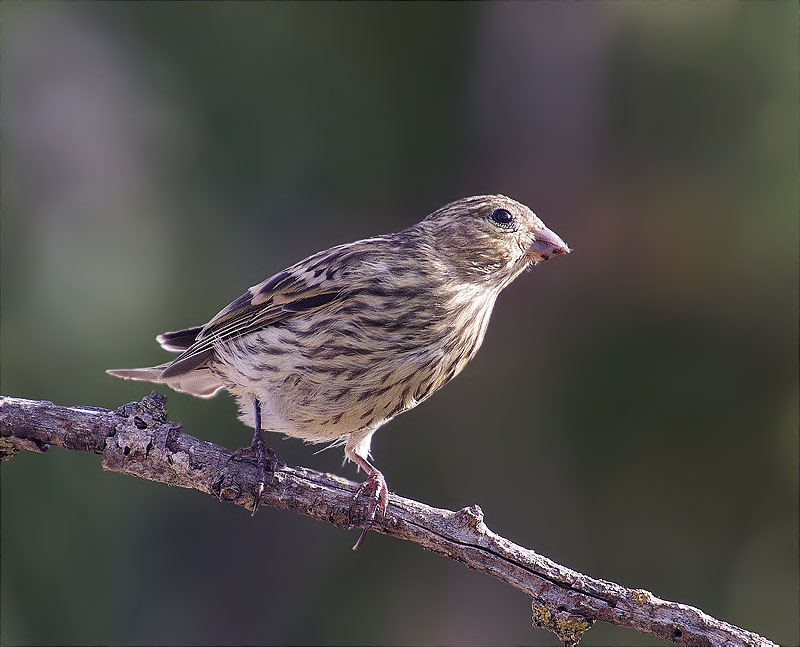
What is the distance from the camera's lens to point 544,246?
15.4 feet

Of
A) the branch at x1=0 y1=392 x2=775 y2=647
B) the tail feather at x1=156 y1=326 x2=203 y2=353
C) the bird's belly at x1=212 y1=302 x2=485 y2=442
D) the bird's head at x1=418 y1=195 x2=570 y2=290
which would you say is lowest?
the branch at x1=0 y1=392 x2=775 y2=647

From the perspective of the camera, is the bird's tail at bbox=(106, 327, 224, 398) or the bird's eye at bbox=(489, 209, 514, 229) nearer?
the bird's eye at bbox=(489, 209, 514, 229)

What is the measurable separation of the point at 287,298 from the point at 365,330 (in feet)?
1.96

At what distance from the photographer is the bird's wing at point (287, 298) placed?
452 cm

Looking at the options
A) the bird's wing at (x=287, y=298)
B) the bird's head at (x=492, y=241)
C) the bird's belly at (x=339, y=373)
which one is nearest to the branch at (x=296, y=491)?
the bird's belly at (x=339, y=373)

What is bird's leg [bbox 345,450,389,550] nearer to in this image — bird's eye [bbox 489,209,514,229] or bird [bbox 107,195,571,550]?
bird [bbox 107,195,571,550]

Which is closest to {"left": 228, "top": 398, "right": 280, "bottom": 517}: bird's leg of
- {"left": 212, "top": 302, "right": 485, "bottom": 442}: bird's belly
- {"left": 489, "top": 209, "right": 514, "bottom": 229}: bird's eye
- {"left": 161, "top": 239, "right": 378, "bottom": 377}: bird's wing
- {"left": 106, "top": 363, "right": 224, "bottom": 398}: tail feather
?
{"left": 212, "top": 302, "right": 485, "bottom": 442}: bird's belly

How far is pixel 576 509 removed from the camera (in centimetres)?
Answer: 731

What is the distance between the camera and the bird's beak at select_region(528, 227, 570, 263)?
4667mm

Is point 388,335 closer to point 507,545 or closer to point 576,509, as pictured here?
point 507,545

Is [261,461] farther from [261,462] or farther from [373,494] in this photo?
[373,494]

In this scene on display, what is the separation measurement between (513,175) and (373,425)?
14.2 ft

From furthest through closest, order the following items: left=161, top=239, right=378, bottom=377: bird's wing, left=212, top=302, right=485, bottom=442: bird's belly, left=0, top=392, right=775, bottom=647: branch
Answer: left=161, top=239, right=378, bottom=377: bird's wing → left=212, top=302, right=485, bottom=442: bird's belly → left=0, top=392, right=775, bottom=647: branch

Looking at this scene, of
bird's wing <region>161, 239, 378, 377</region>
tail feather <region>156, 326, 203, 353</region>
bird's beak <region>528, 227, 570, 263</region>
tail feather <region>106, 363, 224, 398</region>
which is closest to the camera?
bird's wing <region>161, 239, 378, 377</region>
